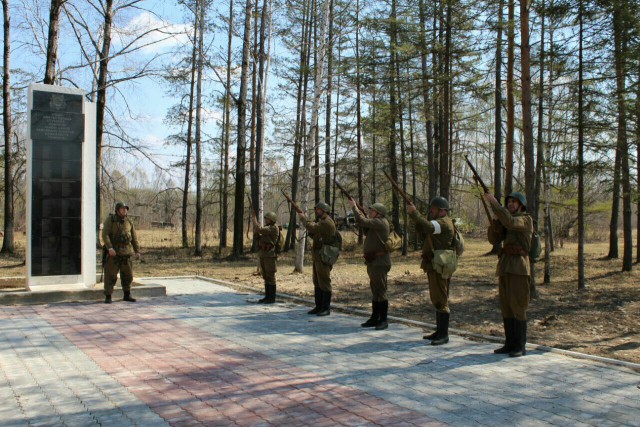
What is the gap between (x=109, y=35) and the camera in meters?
16.9

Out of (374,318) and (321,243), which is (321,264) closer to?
(321,243)

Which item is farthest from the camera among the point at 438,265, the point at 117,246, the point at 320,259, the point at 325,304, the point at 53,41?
the point at 53,41

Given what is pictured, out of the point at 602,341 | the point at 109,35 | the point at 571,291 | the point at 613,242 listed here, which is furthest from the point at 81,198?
the point at 613,242

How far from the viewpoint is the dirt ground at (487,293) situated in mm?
8258

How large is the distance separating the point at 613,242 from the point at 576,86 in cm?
948

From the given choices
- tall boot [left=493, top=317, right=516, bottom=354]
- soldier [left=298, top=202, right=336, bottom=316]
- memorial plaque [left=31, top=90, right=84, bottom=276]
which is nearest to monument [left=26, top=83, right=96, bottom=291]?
memorial plaque [left=31, top=90, right=84, bottom=276]

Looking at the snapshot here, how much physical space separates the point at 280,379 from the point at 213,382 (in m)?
0.65

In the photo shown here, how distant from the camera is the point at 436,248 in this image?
740 cm

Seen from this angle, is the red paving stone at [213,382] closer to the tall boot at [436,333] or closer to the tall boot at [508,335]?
the tall boot at [436,333]

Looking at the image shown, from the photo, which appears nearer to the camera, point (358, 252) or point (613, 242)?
point (613, 242)

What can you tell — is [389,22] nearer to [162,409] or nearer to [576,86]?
[576,86]

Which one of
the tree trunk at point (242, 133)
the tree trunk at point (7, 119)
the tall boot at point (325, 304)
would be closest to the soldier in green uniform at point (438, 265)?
the tall boot at point (325, 304)

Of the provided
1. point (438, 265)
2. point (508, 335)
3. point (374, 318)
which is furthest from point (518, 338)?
→ point (374, 318)

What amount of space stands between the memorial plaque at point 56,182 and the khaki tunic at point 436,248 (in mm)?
7592
